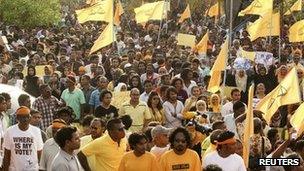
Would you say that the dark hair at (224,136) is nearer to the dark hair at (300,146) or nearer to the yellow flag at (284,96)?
the dark hair at (300,146)

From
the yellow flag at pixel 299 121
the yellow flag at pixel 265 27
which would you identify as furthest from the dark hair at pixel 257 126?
the yellow flag at pixel 265 27

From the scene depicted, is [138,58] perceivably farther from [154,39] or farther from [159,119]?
[154,39]

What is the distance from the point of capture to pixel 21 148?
11625 mm

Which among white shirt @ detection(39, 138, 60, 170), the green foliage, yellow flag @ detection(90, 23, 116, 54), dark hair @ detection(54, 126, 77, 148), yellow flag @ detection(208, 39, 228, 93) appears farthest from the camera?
the green foliage

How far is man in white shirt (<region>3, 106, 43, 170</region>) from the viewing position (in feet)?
38.1

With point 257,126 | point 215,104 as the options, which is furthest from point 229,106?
point 257,126

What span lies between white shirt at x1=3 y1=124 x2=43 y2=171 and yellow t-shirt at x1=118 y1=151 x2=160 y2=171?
1542 mm

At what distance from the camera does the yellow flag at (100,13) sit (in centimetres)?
2152

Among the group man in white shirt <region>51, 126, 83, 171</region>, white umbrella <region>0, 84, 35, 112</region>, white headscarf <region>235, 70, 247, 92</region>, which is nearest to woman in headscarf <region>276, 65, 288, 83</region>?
white headscarf <region>235, 70, 247, 92</region>

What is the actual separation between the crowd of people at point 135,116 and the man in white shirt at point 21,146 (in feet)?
0.04

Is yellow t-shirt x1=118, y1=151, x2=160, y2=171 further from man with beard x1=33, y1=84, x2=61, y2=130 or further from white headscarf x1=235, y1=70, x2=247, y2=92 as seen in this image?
white headscarf x1=235, y1=70, x2=247, y2=92

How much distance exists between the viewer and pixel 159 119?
14.7 m

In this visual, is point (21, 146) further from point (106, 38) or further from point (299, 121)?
point (106, 38)

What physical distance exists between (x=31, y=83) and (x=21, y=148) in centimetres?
719
